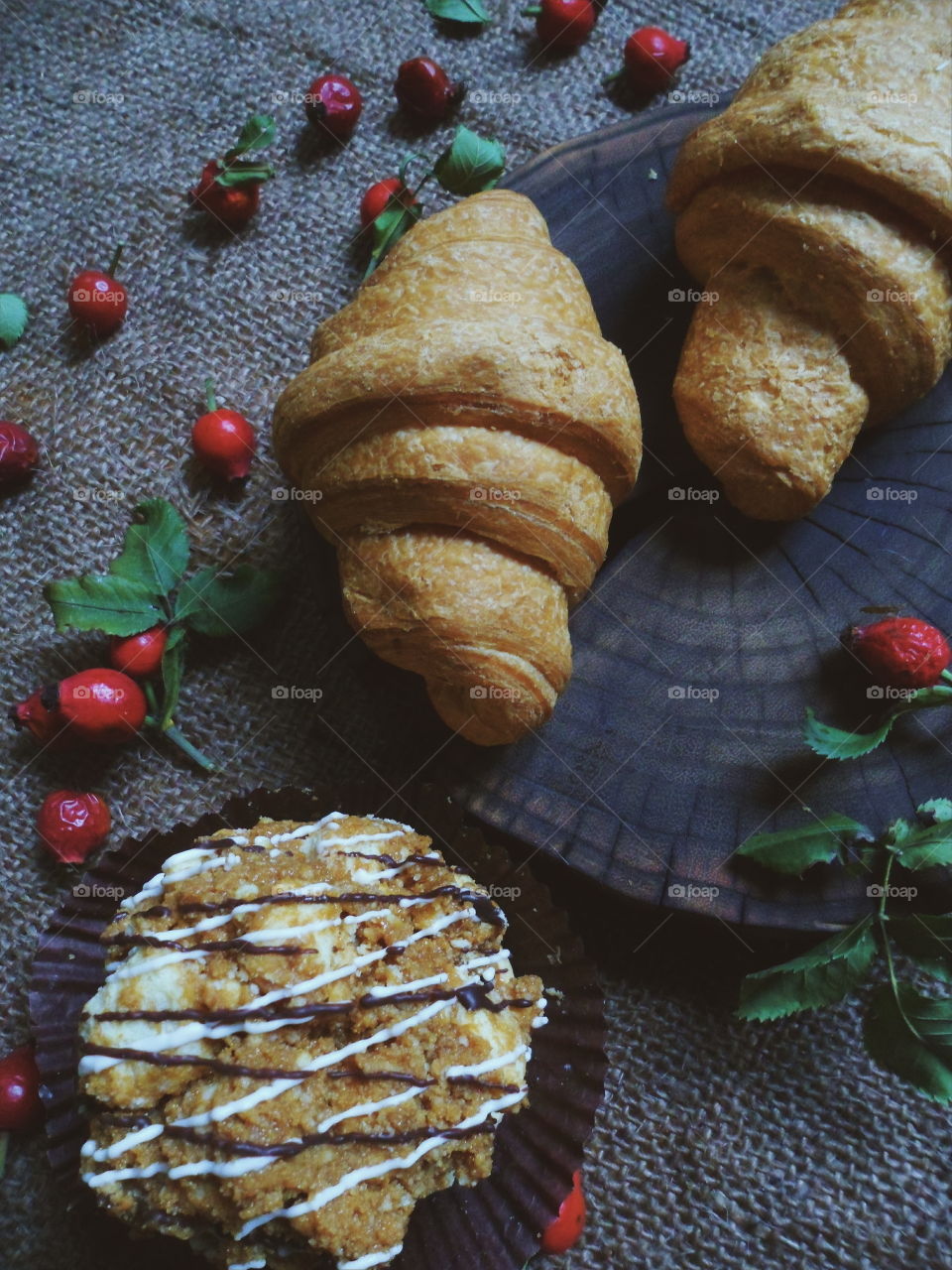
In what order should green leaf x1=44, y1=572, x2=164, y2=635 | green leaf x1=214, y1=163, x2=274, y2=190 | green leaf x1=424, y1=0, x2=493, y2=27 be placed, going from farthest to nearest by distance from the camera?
green leaf x1=424, y1=0, x2=493, y2=27 < green leaf x1=214, y1=163, x2=274, y2=190 < green leaf x1=44, y1=572, x2=164, y2=635

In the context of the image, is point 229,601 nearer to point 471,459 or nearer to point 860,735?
point 471,459

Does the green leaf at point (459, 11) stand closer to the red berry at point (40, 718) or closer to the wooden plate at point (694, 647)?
the wooden plate at point (694, 647)

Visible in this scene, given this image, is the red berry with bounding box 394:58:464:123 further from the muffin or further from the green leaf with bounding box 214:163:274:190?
the muffin

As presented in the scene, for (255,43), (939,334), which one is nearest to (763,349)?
(939,334)

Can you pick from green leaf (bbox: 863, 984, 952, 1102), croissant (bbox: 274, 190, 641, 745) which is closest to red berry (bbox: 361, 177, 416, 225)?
croissant (bbox: 274, 190, 641, 745)

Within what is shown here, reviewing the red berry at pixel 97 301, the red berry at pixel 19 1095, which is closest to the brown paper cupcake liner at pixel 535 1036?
the red berry at pixel 19 1095

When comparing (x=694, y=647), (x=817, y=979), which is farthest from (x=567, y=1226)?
(x=694, y=647)
